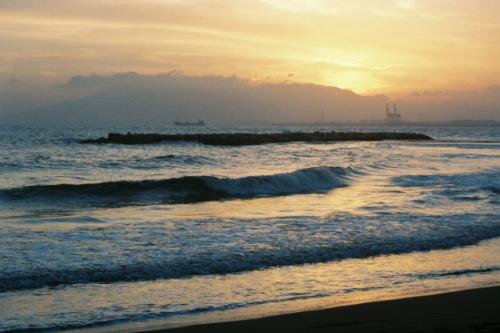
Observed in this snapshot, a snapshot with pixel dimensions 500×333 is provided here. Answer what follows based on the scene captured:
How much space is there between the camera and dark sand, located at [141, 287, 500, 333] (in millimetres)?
6078

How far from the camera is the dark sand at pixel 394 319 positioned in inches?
239

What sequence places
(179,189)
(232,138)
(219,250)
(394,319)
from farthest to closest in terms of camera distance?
1. (232,138)
2. (179,189)
3. (219,250)
4. (394,319)

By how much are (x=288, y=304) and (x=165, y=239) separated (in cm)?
443

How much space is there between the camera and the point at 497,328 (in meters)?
6.04

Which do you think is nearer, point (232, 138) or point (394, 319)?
point (394, 319)

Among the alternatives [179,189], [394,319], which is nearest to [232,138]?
[179,189]

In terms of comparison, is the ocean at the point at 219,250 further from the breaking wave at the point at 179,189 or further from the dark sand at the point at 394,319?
the dark sand at the point at 394,319

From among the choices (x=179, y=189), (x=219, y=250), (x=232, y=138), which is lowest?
(x=179, y=189)

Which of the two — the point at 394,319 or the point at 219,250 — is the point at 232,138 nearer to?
the point at 219,250

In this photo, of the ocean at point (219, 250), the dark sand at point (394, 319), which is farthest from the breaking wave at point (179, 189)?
the dark sand at point (394, 319)

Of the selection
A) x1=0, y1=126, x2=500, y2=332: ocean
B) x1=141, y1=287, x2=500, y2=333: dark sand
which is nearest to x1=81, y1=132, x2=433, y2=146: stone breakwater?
x1=0, y1=126, x2=500, y2=332: ocean

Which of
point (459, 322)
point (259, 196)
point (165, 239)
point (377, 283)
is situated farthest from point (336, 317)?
point (259, 196)

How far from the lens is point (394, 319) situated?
21.1 feet

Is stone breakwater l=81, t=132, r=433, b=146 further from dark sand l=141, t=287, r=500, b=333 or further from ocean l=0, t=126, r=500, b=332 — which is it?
dark sand l=141, t=287, r=500, b=333
